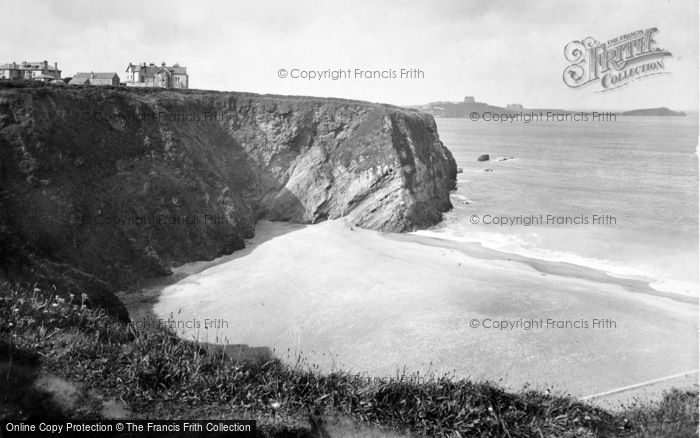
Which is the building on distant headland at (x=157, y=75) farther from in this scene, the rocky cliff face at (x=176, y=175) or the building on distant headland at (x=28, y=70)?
the rocky cliff face at (x=176, y=175)

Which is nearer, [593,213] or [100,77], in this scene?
[593,213]

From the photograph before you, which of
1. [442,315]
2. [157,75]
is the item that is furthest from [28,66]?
[442,315]

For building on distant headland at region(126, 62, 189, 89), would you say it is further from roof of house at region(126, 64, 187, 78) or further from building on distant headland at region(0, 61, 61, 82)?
building on distant headland at region(0, 61, 61, 82)

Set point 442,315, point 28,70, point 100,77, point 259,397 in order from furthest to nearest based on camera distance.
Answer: point 100,77 < point 28,70 < point 442,315 < point 259,397

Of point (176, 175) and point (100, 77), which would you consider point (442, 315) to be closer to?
point (176, 175)

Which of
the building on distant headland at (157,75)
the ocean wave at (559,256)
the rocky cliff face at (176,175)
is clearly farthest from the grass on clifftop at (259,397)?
the building on distant headland at (157,75)

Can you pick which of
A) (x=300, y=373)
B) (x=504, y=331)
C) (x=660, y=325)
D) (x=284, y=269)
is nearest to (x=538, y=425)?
(x=300, y=373)
